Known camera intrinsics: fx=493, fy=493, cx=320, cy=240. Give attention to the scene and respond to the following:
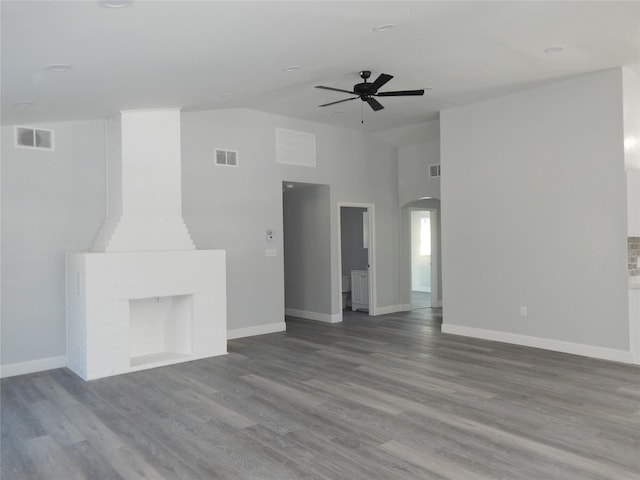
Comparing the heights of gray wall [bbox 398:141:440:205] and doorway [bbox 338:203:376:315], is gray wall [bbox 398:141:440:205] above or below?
above

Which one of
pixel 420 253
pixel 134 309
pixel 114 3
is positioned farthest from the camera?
pixel 420 253

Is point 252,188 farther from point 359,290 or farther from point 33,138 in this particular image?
point 359,290

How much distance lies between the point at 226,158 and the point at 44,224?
252cm

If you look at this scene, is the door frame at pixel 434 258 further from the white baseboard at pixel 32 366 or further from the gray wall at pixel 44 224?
the white baseboard at pixel 32 366

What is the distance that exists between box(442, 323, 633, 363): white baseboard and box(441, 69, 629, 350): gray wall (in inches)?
2.4

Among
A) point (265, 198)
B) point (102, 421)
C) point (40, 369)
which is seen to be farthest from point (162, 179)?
point (102, 421)

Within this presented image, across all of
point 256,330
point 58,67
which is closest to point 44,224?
point 58,67

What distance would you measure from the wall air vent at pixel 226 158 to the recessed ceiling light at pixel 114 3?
439 centimetres

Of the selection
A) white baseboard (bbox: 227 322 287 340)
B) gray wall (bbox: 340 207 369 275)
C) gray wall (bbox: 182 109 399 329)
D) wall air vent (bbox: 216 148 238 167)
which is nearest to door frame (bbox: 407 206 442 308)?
gray wall (bbox: 340 207 369 275)

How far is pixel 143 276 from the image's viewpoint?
5.52 m

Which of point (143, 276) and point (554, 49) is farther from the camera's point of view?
point (143, 276)

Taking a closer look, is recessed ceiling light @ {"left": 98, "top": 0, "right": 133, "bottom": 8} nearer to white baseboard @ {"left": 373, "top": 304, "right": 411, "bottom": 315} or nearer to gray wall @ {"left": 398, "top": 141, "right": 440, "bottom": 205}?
gray wall @ {"left": 398, "top": 141, "right": 440, "bottom": 205}

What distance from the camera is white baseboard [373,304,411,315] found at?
9.00 m

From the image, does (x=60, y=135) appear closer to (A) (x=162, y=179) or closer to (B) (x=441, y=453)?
(A) (x=162, y=179)
